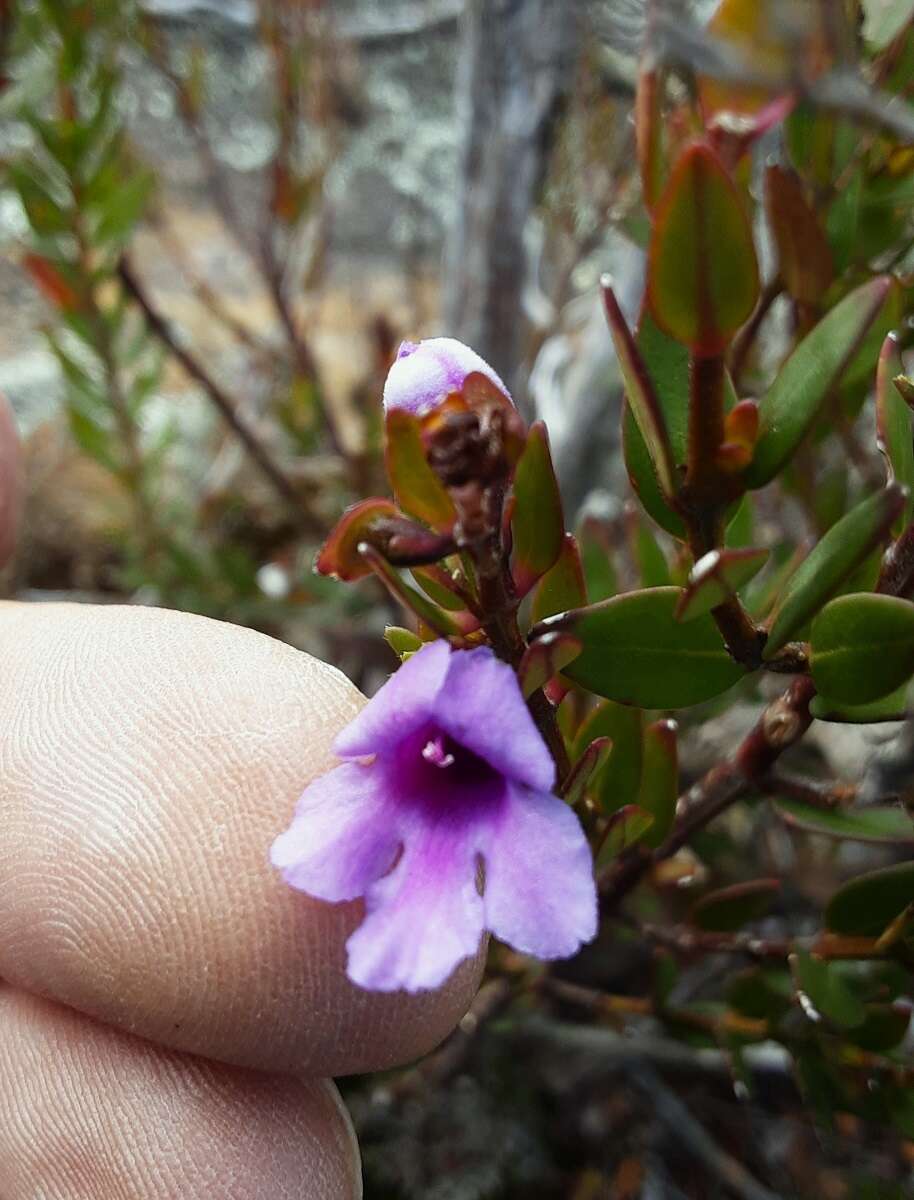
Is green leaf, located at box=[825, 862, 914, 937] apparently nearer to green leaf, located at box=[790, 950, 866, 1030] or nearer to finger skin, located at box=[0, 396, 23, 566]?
green leaf, located at box=[790, 950, 866, 1030]

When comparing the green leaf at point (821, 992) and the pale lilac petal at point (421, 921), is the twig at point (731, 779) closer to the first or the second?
the green leaf at point (821, 992)

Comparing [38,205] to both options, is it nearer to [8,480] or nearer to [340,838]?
[8,480]

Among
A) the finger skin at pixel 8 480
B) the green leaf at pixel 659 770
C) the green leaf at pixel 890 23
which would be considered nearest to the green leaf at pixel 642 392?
the green leaf at pixel 659 770

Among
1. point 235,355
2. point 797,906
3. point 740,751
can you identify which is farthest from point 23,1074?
point 235,355

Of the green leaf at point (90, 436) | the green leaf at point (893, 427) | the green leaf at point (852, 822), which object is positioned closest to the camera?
the green leaf at point (893, 427)

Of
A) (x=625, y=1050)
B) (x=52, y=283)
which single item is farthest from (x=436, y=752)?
(x=52, y=283)

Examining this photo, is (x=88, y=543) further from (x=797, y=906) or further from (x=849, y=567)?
(x=849, y=567)

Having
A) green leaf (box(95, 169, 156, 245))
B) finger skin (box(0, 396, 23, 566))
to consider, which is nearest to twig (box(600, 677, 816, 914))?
finger skin (box(0, 396, 23, 566))
